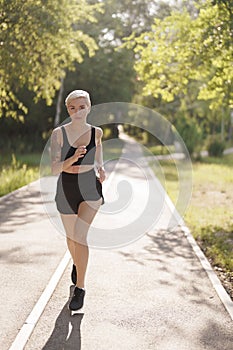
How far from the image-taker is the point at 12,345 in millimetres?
4688

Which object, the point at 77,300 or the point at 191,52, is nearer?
the point at 77,300

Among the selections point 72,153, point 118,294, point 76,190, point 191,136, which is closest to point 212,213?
point 118,294

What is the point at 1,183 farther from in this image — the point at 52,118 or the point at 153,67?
the point at 52,118

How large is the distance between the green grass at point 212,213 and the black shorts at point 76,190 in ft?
9.57

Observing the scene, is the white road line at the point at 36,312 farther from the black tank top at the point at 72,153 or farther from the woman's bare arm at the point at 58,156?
the black tank top at the point at 72,153

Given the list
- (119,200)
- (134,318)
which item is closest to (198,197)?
(119,200)

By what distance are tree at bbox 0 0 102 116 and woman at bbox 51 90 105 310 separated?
8274 millimetres

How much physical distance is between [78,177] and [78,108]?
70cm

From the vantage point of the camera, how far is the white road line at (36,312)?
4.76m

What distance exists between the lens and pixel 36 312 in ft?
18.4

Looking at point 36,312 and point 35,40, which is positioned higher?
point 35,40

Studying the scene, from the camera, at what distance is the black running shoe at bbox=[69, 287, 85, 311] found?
18.5 ft

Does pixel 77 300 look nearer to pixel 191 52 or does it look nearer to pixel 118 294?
pixel 118 294

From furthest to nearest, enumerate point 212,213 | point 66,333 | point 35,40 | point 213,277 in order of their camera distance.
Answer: point 35,40
point 212,213
point 213,277
point 66,333
